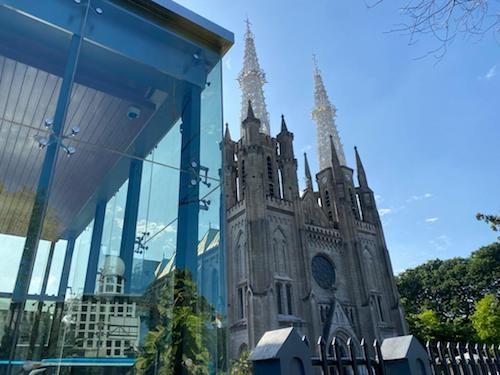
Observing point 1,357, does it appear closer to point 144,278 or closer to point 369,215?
point 144,278

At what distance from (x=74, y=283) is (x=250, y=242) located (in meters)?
22.8

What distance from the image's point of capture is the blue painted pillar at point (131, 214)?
16.3ft

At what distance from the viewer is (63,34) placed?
4840 millimetres

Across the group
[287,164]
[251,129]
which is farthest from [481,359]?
[287,164]

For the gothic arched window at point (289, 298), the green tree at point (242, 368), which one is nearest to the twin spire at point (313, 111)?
the gothic arched window at point (289, 298)

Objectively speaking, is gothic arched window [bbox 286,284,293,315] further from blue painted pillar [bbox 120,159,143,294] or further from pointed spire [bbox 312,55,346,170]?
blue painted pillar [bbox 120,159,143,294]

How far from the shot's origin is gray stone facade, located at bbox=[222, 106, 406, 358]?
26594mm

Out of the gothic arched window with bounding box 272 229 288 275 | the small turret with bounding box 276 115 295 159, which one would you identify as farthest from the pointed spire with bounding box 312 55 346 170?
the gothic arched window with bounding box 272 229 288 275

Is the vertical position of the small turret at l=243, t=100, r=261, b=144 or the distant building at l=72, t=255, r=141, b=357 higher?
the small turret at l=243, t=100, r=261, b=144

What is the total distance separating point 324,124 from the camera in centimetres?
4591

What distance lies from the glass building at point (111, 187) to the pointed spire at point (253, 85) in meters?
33.5

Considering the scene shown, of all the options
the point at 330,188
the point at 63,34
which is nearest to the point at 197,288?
the point at 63,34

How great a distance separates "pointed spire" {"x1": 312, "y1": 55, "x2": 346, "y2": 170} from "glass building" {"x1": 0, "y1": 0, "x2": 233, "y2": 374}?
120ft

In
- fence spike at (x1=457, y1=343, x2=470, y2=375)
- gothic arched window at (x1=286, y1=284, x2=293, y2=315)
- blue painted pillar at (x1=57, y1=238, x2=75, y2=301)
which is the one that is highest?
→ gothic arched window at (x1=286, y1=284, x2=293, y2=315)
